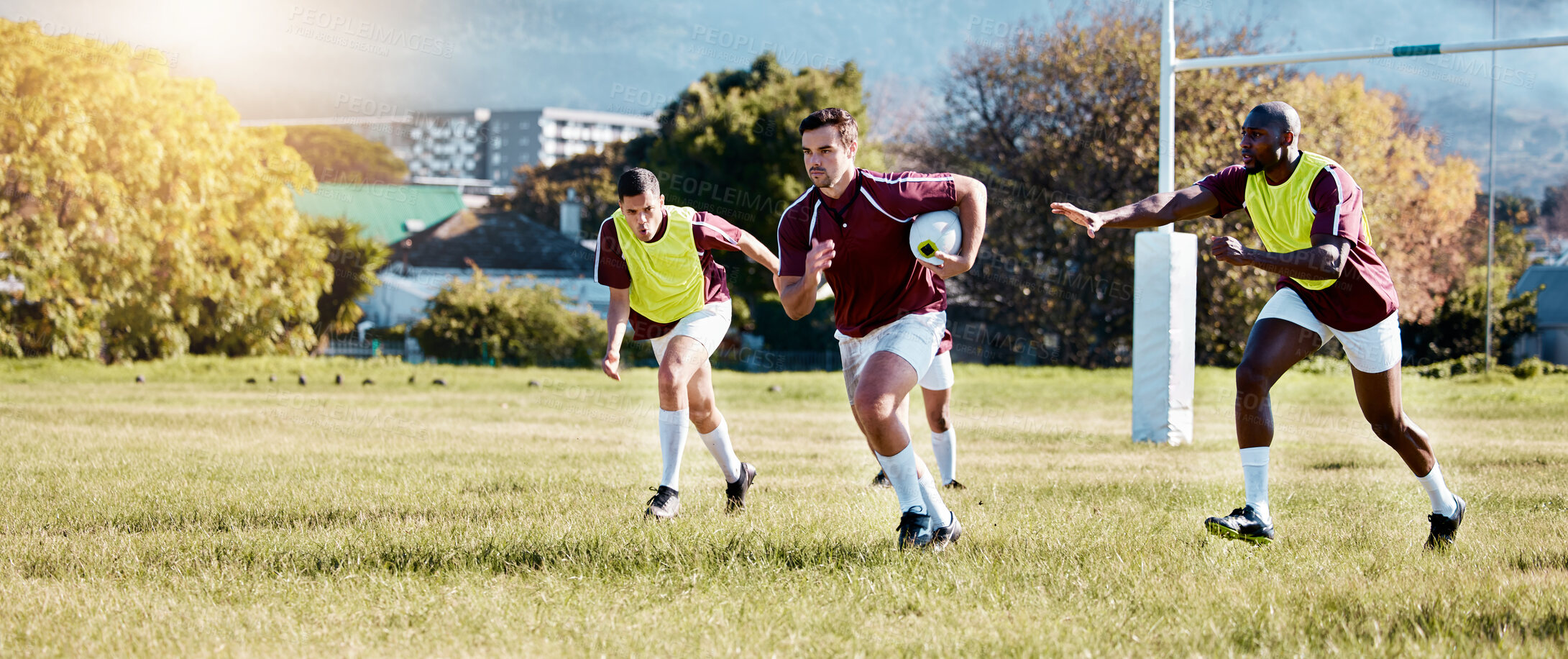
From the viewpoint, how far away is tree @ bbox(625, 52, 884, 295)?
32344 mm

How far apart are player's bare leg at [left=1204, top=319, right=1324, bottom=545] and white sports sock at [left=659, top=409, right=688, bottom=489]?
2.87m

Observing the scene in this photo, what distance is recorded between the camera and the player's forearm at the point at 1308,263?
191 inches

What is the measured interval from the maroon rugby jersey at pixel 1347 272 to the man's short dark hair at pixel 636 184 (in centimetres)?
290

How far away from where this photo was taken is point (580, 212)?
5759 centimetres

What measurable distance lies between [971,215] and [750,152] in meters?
28.0

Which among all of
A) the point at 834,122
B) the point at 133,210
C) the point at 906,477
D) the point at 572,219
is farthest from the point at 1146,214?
the point at 572,219

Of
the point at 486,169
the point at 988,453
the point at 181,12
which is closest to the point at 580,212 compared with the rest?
the point at 181,12

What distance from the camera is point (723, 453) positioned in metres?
6.89

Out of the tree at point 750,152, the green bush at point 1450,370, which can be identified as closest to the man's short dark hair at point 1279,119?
the green bush at point 1450,370

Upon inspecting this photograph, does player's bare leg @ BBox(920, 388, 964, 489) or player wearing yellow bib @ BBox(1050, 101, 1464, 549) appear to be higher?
player wearing yellow bib @ BBox(1050, 101, 1464, 549)

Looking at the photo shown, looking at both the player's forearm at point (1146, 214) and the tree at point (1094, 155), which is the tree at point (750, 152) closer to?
the tree at point (1094, 155)

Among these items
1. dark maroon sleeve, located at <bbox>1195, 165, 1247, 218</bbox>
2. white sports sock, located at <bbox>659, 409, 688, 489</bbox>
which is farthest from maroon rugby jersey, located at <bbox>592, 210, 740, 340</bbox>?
dark maroon sleeve, located at <bbox>1195, 165, 1247, 218</bbox>

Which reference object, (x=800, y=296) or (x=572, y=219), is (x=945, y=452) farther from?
(x=572, y=219)

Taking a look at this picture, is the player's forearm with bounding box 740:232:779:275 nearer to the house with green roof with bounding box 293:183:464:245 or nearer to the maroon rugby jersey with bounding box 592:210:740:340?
the maroon rugby jersey with bounding box 592:210:740:340
